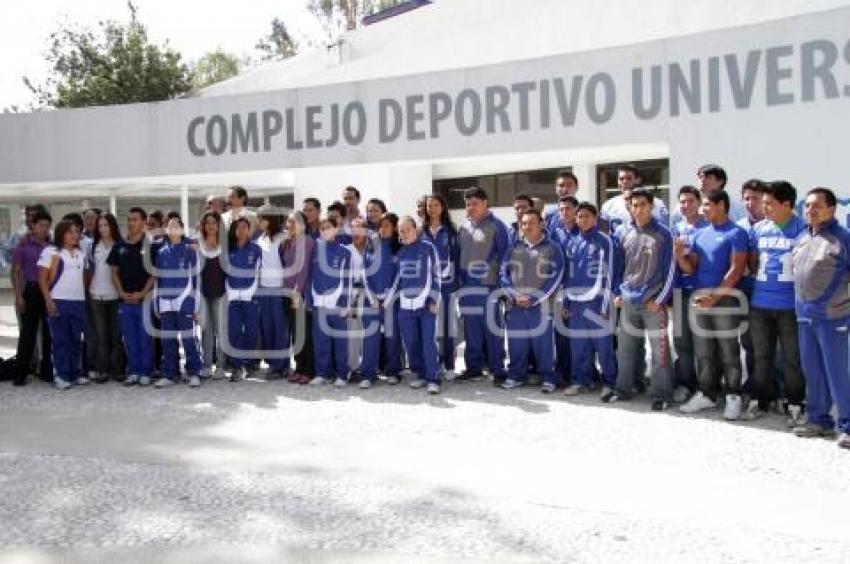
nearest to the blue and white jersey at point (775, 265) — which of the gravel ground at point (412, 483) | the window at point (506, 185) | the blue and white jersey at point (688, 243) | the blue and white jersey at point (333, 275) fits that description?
the blue and white jersey at point (688, 243)

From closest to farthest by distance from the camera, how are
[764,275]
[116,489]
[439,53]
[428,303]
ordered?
[116,489], [764,275], [428,303], [439,53]

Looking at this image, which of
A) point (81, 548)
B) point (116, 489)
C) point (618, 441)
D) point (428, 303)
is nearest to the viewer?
point (81, 548)

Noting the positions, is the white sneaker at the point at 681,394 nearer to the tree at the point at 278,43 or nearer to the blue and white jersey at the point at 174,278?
the blue and white jersey at the point at 174,278

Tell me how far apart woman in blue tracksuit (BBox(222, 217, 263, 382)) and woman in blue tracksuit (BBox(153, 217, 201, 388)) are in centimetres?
35

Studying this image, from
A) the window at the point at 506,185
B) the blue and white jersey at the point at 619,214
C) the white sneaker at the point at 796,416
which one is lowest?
the white sneaker at the point at 796,416

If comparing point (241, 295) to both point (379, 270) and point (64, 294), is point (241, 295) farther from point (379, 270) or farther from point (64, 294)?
point (64, 294)

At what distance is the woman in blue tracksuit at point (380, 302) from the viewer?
26.3 feet

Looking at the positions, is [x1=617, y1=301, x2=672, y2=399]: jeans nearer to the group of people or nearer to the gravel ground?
the group of people

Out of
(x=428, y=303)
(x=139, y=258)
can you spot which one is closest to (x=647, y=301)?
(x=428, y=303)

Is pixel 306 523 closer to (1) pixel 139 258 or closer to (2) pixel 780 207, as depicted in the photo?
(2) pixel 780 207

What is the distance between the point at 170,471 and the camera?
5.16 meters

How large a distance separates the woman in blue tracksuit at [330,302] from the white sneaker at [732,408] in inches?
139

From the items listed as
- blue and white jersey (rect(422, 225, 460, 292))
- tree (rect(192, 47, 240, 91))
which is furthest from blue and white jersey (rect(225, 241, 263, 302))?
tree (rect(192, 47, 240, 91))

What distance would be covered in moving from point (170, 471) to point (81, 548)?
1.30 m
